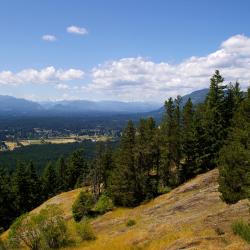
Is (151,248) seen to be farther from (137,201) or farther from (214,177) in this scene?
(137,201)

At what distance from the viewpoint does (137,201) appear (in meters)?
63.8

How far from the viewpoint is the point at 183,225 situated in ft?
117

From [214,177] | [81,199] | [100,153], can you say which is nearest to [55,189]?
[100,153]

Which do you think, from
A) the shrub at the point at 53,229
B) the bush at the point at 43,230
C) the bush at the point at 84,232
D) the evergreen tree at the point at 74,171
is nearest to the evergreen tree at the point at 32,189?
the evergreen tree at the point at 74,171

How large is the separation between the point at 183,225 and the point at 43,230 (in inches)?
565

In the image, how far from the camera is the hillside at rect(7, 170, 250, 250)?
2764cm

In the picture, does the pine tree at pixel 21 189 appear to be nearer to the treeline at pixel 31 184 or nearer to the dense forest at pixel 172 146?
the treeline at pixel 31 184

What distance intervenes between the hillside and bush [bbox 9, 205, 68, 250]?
2618mm

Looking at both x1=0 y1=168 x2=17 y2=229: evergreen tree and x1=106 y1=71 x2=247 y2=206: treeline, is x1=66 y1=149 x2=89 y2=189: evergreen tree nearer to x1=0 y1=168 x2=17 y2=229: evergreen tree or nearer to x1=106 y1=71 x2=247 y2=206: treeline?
x1=0 y1=168 x2=17 y2=229: evergreen tree

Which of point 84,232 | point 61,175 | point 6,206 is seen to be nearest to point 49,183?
point 61,175

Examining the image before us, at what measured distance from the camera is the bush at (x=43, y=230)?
133 feet

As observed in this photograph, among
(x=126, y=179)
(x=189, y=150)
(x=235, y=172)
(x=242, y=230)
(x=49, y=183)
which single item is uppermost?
(x=235, y=172)

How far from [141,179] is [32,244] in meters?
25.7

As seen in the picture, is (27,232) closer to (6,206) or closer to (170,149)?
(170,149)
